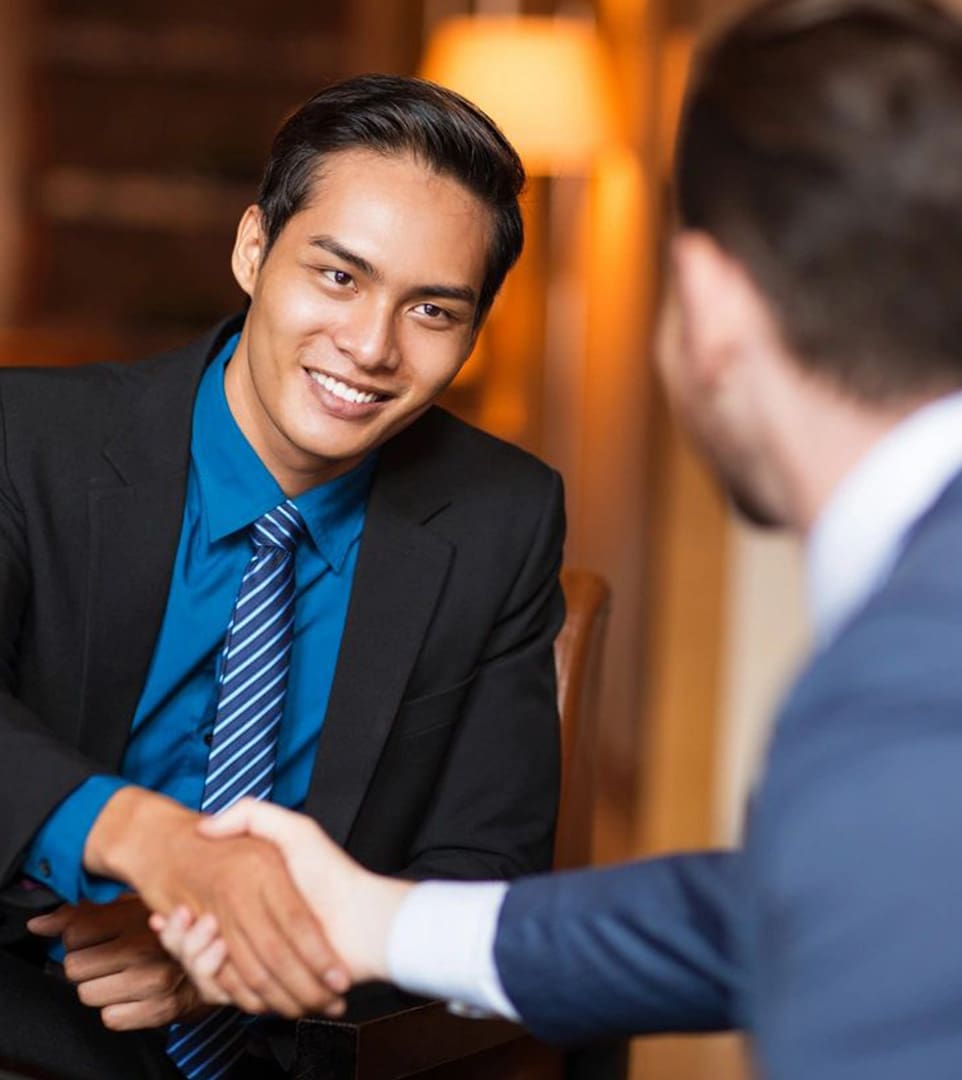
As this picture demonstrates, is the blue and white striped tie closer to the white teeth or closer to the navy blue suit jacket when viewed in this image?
the white teeth

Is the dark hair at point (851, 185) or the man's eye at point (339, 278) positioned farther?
the man's eye at point (339, 278)

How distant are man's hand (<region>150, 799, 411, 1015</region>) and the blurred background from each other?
2009 millimetres

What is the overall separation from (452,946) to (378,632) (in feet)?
1.77

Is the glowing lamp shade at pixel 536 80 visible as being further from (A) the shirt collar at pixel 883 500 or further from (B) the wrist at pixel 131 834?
(A) the shirt collar at pixel 883 500

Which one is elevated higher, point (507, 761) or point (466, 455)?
point (466, 455)

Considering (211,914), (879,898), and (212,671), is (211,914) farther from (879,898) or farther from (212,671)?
(879,898)

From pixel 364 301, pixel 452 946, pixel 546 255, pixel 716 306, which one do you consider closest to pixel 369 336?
pixel 364 301

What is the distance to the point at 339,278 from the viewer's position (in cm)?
194

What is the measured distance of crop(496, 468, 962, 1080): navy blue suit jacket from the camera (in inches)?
→ 38.2

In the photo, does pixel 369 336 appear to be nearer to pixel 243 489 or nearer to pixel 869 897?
pixel 243 489

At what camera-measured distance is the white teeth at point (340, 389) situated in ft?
6.39

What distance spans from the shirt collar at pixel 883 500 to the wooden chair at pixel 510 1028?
0.68 m

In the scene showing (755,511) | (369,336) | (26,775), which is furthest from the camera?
(369,336)

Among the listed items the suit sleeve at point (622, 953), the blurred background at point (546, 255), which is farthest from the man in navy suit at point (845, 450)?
the blurred background at point (546, 255)
